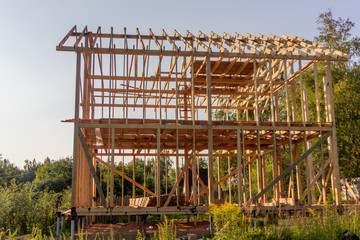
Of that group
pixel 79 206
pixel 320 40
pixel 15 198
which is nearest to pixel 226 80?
pixel 79 206

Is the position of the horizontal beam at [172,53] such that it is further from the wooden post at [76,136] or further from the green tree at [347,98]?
the green tree at [347,98]

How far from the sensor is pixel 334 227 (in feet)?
35.6

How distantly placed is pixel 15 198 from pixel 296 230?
1534cm

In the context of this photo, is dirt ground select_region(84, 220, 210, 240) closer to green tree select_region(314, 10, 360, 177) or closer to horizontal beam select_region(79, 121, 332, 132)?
→ horizontal beam select_region(79, 121, 332, 132)

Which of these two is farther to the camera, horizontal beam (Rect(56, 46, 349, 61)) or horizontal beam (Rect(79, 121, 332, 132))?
horizontal beam (Rect(56, 46, 349, 61))

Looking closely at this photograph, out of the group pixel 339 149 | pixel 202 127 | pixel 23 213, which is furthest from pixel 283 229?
pixel 339 149

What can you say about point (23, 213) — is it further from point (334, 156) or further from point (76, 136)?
point (334, 156)

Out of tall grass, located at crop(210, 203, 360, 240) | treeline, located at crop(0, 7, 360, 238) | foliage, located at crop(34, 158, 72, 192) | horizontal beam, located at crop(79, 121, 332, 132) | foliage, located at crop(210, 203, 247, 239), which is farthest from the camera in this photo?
foliage, located at crop(34, 158, 72, 192)

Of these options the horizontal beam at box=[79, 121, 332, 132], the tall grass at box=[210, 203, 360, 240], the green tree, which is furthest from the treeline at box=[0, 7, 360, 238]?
the tall grass at box=[210, 203, 360, 240]

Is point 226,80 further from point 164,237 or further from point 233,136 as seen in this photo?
point 164,237

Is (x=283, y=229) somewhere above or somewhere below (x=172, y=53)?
below

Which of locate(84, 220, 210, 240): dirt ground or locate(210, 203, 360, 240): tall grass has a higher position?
locate(210, 203, 360, 240): tall grass

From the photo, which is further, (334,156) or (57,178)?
(57,178)

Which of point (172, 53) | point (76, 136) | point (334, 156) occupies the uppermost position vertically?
point (172, 53)
